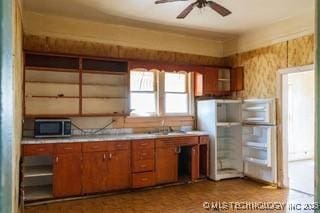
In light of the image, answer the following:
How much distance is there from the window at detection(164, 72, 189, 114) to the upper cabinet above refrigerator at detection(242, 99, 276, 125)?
1.29 m

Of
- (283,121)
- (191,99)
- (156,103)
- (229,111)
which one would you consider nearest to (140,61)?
(156,103)

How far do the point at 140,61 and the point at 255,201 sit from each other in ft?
10.4

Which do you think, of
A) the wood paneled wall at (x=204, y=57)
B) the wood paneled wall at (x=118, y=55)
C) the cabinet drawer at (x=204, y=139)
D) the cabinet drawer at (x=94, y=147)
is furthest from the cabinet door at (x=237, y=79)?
A: the cabinet drawer at (x=94, y=147)

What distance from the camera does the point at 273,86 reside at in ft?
17.2

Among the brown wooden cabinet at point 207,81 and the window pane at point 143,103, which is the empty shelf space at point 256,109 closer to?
the brown wooden cabinet at point 207,81

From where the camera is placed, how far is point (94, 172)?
15.0 ft

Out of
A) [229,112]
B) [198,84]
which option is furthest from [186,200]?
[198,84]

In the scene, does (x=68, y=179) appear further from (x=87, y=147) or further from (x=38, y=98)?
(x=38, y=98)

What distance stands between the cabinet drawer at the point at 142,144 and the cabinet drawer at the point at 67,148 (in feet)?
3.10

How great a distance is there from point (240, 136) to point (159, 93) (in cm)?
194

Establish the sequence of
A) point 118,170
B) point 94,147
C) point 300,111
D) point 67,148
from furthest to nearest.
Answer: point 300,111 < point 118,170 < point 94,147 < point 67,148

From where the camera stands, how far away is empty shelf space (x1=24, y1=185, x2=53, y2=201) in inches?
167

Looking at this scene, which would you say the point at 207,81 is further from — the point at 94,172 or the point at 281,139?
the point at 94,172

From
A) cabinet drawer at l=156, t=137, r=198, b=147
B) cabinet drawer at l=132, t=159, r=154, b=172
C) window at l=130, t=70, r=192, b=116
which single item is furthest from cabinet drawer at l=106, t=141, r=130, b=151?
window at l=130, t=70, r=192, b=116
